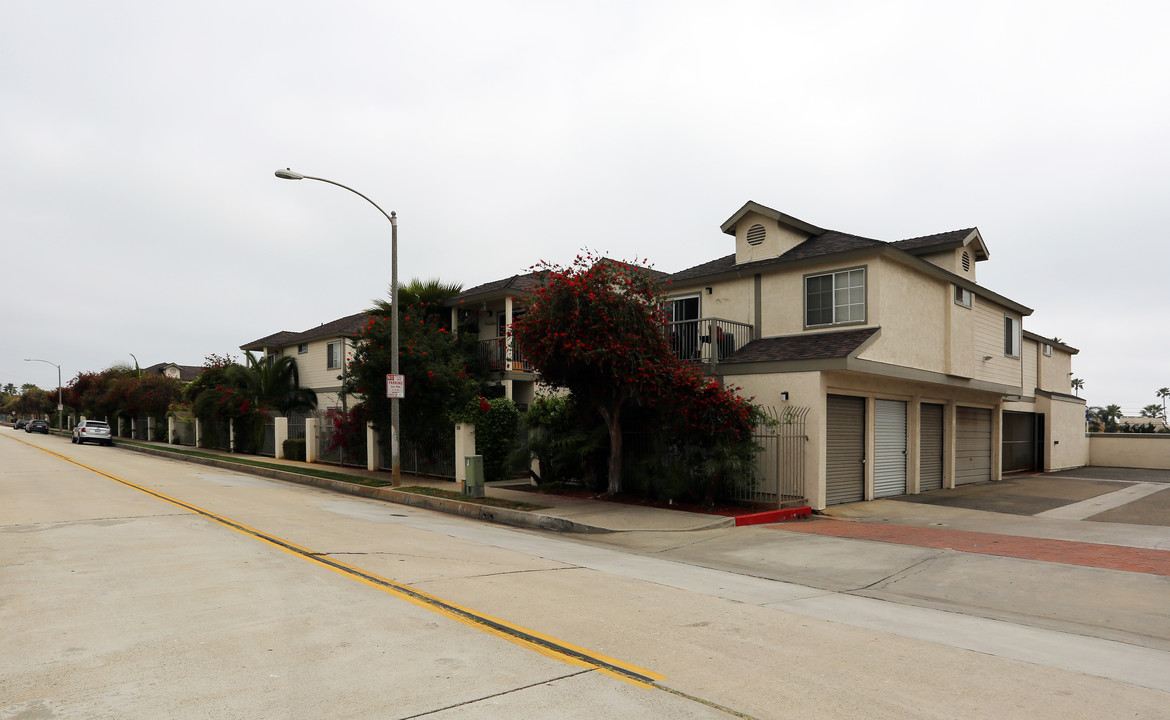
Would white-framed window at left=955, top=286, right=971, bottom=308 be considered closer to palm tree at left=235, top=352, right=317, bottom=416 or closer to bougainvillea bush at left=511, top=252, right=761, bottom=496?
bougainvillea bush at left=511, top=252, right=761, bottom=496

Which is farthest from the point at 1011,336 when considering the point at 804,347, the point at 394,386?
the point at 394,386

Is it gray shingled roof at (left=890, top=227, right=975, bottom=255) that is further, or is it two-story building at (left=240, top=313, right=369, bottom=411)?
two-story building at (left=240, top=313, right=369, bottom=411)

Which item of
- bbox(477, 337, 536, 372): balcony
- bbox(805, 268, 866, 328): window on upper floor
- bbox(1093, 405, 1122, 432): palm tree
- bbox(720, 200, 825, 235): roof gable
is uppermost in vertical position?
bbox(720, 200, 825, 235): roof gable

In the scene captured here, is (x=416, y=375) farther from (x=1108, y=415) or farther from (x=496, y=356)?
(x=1108, y=415)

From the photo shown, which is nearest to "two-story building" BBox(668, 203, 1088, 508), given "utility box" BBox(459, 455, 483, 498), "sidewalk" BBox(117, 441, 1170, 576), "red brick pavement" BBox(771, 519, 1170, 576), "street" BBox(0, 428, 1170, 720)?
"sidewalk" BBox(117, 441, 1170, 576)

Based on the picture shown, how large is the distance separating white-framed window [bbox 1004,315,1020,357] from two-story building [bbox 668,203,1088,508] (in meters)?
0.15

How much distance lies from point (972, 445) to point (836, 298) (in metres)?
10.0

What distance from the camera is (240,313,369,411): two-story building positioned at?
33.6m

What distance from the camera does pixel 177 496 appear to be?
653 inches

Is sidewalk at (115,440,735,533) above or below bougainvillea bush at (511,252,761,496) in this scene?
below

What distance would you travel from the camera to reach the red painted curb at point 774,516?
564 inches

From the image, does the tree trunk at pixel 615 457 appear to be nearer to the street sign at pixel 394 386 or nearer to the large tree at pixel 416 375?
the street sign at pixel 394 386

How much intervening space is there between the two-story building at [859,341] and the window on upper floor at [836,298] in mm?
25

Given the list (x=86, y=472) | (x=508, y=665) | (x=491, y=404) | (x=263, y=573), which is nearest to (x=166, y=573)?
(x=263, y=573)
